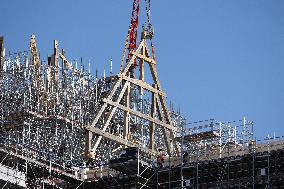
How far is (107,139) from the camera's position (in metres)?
110

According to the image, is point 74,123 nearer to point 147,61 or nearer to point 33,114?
point 33,114

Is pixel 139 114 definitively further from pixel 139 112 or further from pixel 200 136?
pixel 200 136

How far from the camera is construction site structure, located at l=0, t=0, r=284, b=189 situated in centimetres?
8462

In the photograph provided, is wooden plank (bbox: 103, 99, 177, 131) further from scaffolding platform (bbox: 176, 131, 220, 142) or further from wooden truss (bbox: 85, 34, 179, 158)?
scaffolding platform (bbox: 176, 131, 220, 142)

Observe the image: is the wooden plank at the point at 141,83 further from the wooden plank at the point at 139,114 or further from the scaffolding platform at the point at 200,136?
the scaffolding platform at the point at 200,136

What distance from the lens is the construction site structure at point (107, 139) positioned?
8462cm

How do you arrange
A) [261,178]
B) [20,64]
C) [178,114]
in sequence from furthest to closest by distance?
[178,114]
[20,64]
[261,178]

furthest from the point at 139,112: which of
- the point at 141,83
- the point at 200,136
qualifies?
the point at 200,136

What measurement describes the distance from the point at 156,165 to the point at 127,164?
3071 millimetres

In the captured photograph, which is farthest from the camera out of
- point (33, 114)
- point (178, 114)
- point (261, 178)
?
point (178, 114)

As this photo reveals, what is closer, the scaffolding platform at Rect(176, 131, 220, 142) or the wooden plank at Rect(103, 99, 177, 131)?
the wooden plank at Rect(103, 99, 177, 131)

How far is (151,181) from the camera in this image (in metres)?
88.5

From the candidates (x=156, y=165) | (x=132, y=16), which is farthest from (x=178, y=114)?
(x=156, y=165)

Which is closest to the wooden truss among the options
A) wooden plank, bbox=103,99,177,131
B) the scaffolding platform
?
wooden plank, bbox=103,99,177,131
